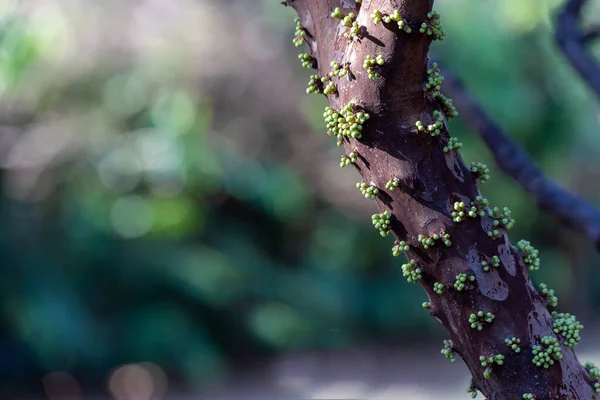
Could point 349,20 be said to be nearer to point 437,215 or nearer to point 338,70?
point 338,70

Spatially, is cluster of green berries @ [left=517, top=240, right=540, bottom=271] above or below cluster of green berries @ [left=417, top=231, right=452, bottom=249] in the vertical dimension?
above

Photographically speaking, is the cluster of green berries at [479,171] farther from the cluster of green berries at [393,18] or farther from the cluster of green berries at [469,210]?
the cluster of green berries at [393,18]

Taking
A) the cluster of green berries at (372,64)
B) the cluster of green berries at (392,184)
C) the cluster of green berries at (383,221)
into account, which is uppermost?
the cluster of green berries at (372,64)

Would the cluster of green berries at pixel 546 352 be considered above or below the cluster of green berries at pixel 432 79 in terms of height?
below

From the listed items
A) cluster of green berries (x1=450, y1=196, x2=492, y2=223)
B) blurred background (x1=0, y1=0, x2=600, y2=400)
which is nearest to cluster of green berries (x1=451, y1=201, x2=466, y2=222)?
cluster of green berries (x1=450, y1=196, x2=492, y2=223)

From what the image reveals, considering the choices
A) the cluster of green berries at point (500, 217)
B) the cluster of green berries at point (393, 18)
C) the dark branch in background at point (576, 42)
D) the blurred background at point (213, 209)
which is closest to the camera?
the cluster of green berries at point (393, 18)

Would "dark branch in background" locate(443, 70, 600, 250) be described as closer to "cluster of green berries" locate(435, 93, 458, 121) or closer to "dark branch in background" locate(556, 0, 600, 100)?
"dark branch in background" locate(556, 0, 600, 100)

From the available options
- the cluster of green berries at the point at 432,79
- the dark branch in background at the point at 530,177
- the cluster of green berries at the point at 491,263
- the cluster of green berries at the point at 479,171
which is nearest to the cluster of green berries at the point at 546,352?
the cluster of green berries at the point at 491,263
